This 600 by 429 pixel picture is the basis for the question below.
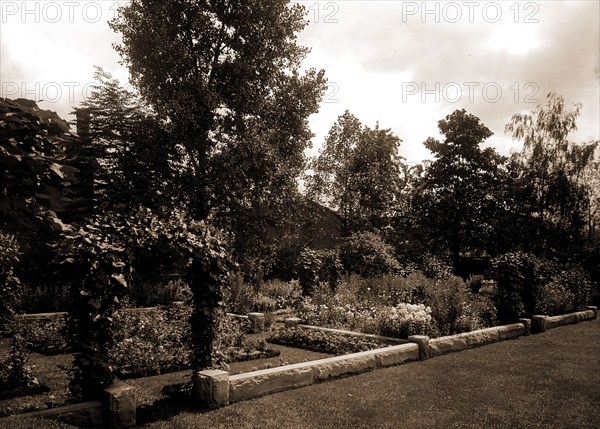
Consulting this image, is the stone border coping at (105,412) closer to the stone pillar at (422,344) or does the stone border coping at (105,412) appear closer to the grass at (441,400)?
the grass at (441,400)

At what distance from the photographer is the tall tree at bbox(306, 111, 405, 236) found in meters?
34.5

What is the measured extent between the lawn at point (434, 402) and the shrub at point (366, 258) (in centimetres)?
1020

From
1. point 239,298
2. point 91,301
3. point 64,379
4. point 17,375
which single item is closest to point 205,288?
point 91,301

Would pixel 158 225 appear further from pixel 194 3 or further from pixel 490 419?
pixel 194 3

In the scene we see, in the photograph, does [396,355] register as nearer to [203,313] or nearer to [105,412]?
[203,313]

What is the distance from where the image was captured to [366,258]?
19.7 metres

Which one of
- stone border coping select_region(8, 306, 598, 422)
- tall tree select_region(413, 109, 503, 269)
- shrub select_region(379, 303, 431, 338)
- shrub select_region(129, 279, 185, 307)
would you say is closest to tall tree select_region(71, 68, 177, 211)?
shrub select_region(129, 279, 185, 307)

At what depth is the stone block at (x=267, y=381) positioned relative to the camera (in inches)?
248

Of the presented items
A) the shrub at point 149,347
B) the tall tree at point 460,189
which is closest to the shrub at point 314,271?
the shrub at point 149,347

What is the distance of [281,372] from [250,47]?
16619mm

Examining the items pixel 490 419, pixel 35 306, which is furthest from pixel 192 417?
pixel 35 306

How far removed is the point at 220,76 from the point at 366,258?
10078 millimetres

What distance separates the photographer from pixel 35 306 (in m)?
13.7

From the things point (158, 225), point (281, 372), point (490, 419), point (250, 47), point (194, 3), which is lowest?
point (490, 419)
